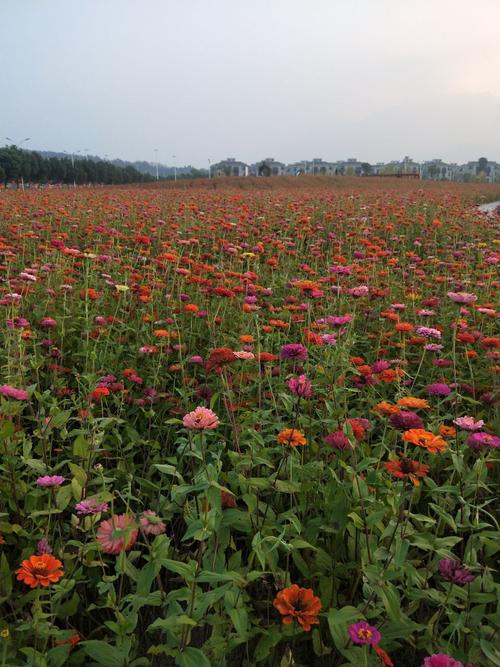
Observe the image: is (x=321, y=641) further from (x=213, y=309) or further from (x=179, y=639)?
→ (x=213, y=309)

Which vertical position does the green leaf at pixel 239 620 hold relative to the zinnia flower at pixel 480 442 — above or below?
below

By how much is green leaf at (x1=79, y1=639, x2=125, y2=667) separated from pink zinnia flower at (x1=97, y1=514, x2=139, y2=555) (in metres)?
0.21

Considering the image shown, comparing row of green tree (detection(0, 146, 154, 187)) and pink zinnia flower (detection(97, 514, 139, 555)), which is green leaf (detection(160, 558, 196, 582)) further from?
row of green tree (detection(0, 146, 154, 187))

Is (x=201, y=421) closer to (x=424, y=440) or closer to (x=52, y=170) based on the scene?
(x=424, y=440)

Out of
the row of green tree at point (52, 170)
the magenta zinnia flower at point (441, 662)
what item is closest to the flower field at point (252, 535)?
the magenta zinnia flower at point (441, 662)

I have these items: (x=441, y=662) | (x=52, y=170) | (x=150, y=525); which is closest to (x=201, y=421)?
(x=150, y=525)

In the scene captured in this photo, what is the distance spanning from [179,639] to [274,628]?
1.10 feet

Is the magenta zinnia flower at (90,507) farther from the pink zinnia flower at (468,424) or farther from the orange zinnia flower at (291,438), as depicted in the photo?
the pink zinnia flower at (468,424)

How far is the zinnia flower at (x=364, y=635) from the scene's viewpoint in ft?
3.86

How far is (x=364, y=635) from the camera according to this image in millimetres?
1194

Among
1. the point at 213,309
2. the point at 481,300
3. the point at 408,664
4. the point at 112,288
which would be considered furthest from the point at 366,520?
the point at 481,300

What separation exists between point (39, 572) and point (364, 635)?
0.78 metres

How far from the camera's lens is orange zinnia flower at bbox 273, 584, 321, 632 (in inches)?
52.7

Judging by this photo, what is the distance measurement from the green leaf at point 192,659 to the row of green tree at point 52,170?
56.9 metres
